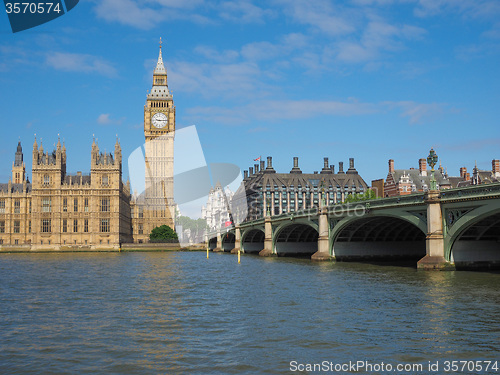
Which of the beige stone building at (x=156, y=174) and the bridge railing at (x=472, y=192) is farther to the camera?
the beige stone building at (x=156, y=174)

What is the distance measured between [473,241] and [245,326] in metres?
30.0

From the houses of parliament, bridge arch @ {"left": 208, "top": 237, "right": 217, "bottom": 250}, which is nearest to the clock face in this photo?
the houses of parliament

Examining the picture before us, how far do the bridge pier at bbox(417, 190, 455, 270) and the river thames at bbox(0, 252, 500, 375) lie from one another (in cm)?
424

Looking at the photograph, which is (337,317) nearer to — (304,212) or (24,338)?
(24,338)

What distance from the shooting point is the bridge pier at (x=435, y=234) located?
44062mm

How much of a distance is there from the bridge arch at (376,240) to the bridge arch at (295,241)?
53.3ft

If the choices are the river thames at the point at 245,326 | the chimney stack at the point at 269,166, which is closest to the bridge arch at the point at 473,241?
the river thames at the point at 245,326

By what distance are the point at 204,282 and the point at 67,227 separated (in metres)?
105

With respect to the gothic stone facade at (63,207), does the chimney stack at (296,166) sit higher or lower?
higher

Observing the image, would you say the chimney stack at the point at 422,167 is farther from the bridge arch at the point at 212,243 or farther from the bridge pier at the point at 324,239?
the bridge pier at the point at 324,239

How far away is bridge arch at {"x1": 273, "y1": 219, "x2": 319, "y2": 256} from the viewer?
88262mm

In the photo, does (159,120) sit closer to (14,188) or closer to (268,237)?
(14,188)

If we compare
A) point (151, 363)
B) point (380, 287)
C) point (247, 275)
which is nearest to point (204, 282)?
point (247, 275)

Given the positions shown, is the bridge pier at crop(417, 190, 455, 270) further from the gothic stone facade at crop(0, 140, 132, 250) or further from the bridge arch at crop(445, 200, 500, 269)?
the gothic stone facade at crop(0, 140, 132, 250)
